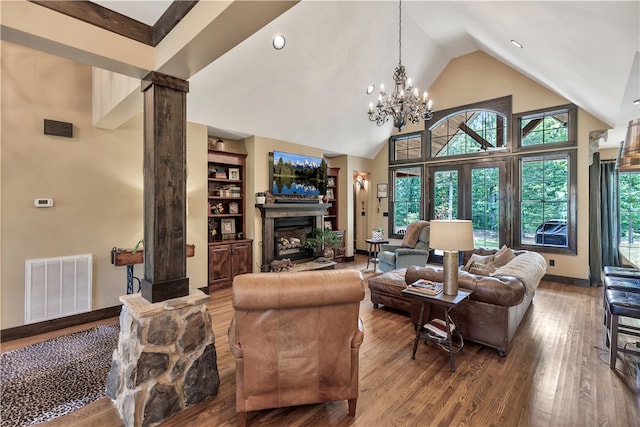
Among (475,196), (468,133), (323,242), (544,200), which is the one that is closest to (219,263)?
(323,242)

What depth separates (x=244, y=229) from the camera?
18.3 ft

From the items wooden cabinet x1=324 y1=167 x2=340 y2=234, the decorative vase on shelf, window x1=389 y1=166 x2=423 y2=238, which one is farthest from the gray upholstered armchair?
wooden cabinet x1=324 y1=167 x2=340 y2=234

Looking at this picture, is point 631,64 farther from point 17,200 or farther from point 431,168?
point 17,200

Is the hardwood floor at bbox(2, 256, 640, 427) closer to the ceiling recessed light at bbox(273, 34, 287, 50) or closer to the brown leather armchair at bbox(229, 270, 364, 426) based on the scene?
the brown leather armchair at bbox(229, 270, 364, 426)

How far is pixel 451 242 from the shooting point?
8.46 ft

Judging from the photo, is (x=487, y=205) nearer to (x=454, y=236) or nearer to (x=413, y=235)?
(x=413, y=235)

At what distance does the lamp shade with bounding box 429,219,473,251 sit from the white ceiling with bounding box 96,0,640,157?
5.88 ft

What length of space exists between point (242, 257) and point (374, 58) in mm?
4459

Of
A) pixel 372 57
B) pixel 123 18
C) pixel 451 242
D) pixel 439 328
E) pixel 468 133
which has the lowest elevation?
pixel 439 328

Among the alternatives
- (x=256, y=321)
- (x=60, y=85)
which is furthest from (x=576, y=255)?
(x=60, y=85)

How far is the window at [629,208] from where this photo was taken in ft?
19.2

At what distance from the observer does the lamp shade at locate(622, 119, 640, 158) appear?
2.20 meters

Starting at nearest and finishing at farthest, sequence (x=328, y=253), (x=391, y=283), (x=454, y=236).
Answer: (x=454, y=236)
(x=391, y=283)
(x=328, y=253)

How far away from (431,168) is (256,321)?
20.8 ft
